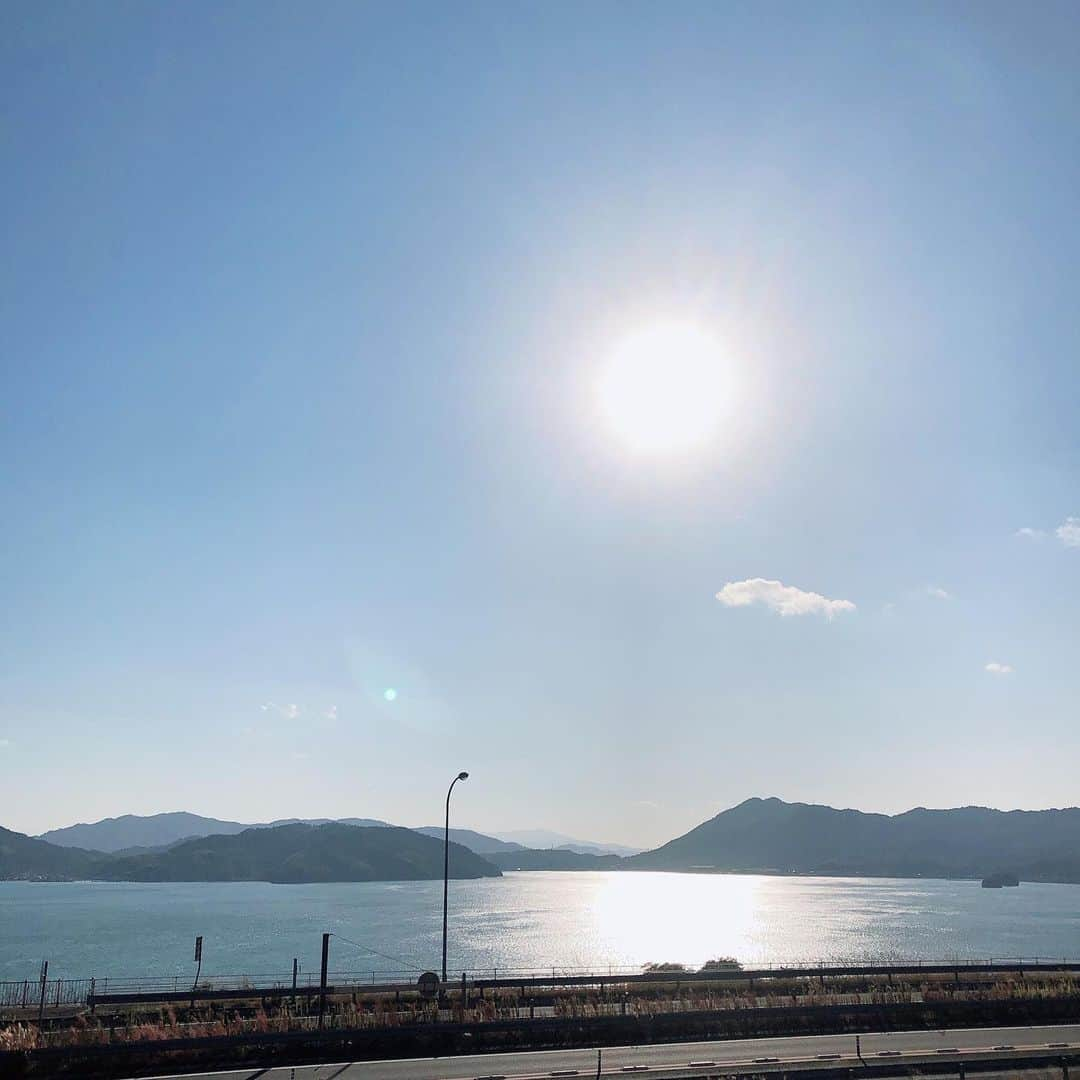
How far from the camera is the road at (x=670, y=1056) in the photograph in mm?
23422

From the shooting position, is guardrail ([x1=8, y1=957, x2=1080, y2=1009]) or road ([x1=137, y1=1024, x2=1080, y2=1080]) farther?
guardrail ([x1=8, y1=957, x2=1080, y2=1009])

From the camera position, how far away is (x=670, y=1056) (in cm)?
2608

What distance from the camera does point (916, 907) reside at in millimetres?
184250

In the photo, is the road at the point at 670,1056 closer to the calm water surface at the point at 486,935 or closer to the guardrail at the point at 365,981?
the guardrail at the point at 365,981

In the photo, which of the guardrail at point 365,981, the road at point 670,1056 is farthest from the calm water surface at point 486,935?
the road at point 670,1056

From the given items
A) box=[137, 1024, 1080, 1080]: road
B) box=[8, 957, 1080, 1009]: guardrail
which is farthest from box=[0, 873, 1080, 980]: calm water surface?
box=[137, 1024, 1080, 1080]: road

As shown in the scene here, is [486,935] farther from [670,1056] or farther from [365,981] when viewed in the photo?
[670,1056]

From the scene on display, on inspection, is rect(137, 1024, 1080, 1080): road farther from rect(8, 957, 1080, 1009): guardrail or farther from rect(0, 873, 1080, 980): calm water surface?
rect(0, 873, 1080, 980): calm water surface

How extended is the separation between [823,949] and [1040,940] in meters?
35.4

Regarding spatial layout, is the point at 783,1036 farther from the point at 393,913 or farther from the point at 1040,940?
the point at 393,913

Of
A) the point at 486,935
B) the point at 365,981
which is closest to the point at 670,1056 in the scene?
the point at 365,981

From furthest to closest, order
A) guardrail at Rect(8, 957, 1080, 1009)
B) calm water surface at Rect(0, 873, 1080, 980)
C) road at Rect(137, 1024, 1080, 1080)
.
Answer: calm water surface at Rect(0, 873, 1080, 980) → guardrail at Rect(8, 957, 1080, 1009) → road at Rect(137, 1024, 1080, 1080)

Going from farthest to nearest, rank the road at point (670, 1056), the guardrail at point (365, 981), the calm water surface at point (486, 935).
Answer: the calm water surface at point (486, 935)
the guardrail at point (365, 981)
the road at point (670, 1056)

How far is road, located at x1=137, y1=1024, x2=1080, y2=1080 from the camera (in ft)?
76.8
